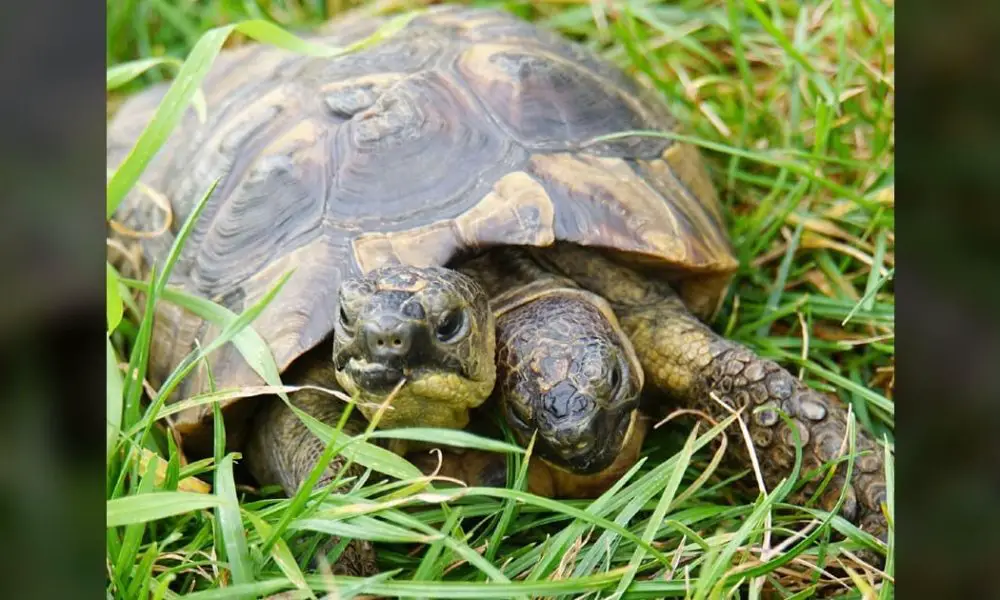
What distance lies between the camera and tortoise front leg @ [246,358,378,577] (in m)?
2.33

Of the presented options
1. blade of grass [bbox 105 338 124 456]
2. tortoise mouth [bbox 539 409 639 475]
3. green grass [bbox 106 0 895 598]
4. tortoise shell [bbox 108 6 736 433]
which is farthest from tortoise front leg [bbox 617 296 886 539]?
blade of grass [bbox 105 338 124 456]

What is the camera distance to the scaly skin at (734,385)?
2352 millimetres

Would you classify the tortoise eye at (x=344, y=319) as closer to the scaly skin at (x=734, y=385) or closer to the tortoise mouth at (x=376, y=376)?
the tortoise mouth at (x=376, y=376)

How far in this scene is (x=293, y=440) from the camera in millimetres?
2418

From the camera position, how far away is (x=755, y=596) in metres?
1.93
